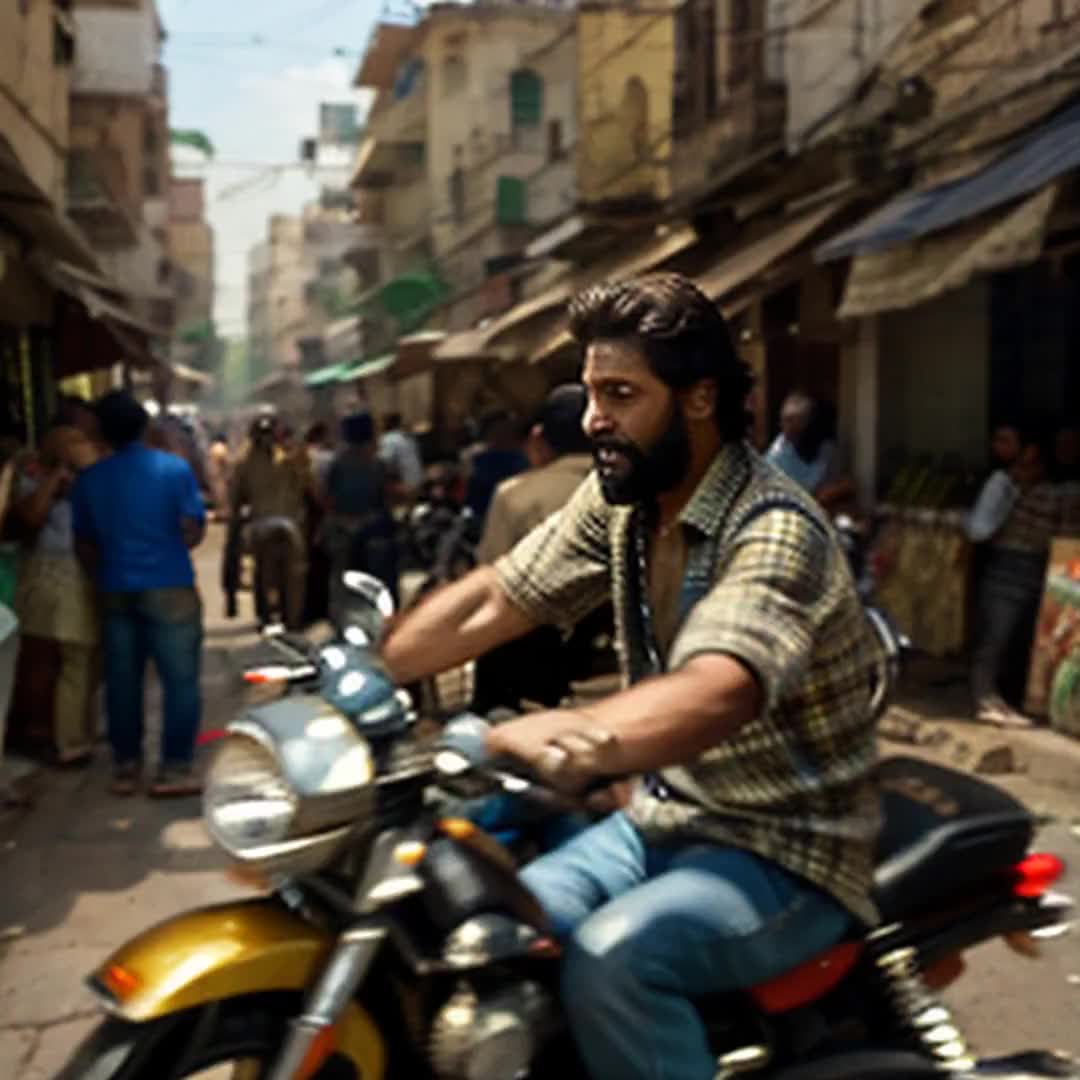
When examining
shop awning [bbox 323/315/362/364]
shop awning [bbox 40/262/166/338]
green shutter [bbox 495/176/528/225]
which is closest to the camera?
shop awning [bbox 40/262/166/338]

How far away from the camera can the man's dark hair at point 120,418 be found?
6.34m

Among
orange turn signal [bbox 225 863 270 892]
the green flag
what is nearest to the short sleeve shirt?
orange turn signal [bbox 225 863 270 892]

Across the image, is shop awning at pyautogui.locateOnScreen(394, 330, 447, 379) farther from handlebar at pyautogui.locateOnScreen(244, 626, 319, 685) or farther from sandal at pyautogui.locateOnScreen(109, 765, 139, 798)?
handlebar at pyautogui.locateOnScreen(244, 626, 319, 685)

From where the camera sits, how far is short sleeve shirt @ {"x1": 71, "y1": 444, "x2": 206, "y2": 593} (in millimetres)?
6387

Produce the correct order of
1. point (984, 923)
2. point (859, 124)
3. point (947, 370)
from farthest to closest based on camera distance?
point (859, 124)
point (947, 370)
point (984, 923)

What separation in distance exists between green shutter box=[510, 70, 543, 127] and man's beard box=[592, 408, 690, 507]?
121 ft

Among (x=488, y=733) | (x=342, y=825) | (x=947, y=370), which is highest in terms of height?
(x=947, y=370)

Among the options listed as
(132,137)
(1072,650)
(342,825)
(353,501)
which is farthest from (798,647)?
(132,137)

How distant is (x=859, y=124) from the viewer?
1165 cm

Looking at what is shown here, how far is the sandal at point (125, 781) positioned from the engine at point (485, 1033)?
4724 millimetres

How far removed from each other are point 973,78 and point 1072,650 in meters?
4.69

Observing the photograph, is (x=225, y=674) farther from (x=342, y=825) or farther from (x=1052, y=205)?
(x=342, y=825)

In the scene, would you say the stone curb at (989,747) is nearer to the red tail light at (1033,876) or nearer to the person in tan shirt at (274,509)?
the red tail light at (1033,876)

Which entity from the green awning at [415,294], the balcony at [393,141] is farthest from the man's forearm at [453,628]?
the balcony at [393,141]
